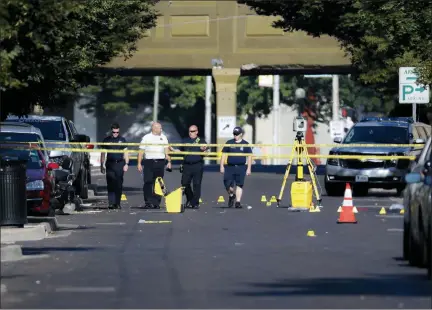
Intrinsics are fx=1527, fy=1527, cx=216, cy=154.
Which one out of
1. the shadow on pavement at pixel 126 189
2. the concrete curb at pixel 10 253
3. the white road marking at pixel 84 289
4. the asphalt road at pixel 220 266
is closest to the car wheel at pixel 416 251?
the asphalt road at pixel 220 266

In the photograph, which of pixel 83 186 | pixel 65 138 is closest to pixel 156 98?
pixel 83 186

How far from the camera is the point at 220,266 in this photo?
17922 millimetres

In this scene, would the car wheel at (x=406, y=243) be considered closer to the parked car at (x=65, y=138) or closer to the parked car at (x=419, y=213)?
the parked car at (x=419, y=213)

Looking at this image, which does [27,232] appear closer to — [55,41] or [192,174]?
[55,41]

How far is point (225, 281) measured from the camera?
A: 1616 centimetres

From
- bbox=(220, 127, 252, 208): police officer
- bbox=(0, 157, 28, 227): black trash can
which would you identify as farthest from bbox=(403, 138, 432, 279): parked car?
bbox=(220, 127, 252, 208): police officer

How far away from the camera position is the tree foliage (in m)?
37.6

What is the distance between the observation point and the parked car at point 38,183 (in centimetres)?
2652

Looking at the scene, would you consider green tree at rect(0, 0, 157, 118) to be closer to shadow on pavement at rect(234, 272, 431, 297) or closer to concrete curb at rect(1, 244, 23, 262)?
concrete curb at rect(1, 244, 23, 262)

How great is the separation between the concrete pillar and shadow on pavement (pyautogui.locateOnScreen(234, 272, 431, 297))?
49154 mm

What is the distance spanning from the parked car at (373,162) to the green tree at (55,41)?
5.88 m

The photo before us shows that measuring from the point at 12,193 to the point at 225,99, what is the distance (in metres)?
44.5

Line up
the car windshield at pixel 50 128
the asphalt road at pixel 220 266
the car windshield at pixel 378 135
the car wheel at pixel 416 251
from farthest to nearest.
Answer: the car windshield at pixel 378 135, the car windshield at pixel 50 128, the car wheel at pixel 416 251, the asphalt road at pixel 220 266

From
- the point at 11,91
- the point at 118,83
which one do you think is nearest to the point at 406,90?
the point at 11,91
